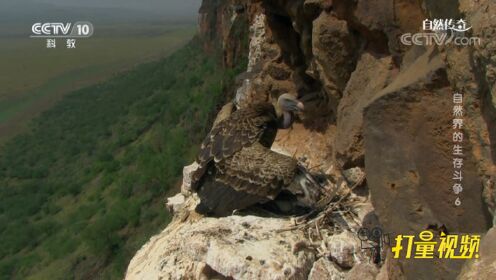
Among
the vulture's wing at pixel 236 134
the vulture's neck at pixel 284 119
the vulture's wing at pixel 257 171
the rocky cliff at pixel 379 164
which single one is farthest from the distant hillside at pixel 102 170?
the rocky cliff at pixel 379 164

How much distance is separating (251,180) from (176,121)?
32.8 metres

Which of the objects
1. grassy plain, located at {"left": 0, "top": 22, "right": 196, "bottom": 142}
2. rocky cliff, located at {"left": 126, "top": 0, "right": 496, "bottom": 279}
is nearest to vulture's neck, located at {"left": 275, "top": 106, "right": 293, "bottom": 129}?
rocky cliff, located at {"left": 126, "top": 0, "right": 496, "bottom": 279}

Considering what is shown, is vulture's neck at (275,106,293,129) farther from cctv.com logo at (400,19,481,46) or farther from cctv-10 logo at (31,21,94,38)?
cctv-10 logo at (31,21,94,38)

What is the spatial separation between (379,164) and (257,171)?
189 centimetres

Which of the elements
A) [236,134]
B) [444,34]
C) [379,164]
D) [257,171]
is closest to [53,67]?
[236,134]

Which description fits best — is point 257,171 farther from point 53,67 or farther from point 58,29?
point 53,67

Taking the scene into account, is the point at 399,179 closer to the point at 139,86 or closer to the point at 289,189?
the point at 289,189

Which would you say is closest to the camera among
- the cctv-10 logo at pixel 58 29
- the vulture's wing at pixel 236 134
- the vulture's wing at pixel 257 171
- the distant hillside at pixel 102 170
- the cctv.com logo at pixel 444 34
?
the cctv.com logo at pixel 444 34

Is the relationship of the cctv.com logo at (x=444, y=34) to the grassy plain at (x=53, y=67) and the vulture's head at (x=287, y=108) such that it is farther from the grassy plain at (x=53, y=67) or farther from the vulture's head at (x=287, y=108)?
the grassy plain at (x=53, y=67)

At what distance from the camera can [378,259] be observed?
16.9 feet

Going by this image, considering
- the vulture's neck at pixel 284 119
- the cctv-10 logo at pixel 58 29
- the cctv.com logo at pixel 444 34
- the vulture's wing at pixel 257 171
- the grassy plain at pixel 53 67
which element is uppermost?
the cctv.com logo at pixel 444 34

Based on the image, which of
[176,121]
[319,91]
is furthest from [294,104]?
[176,121]

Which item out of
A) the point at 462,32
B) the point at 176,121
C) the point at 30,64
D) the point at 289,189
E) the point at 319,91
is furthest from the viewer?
the point at 30,64

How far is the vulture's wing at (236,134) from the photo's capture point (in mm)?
6879
